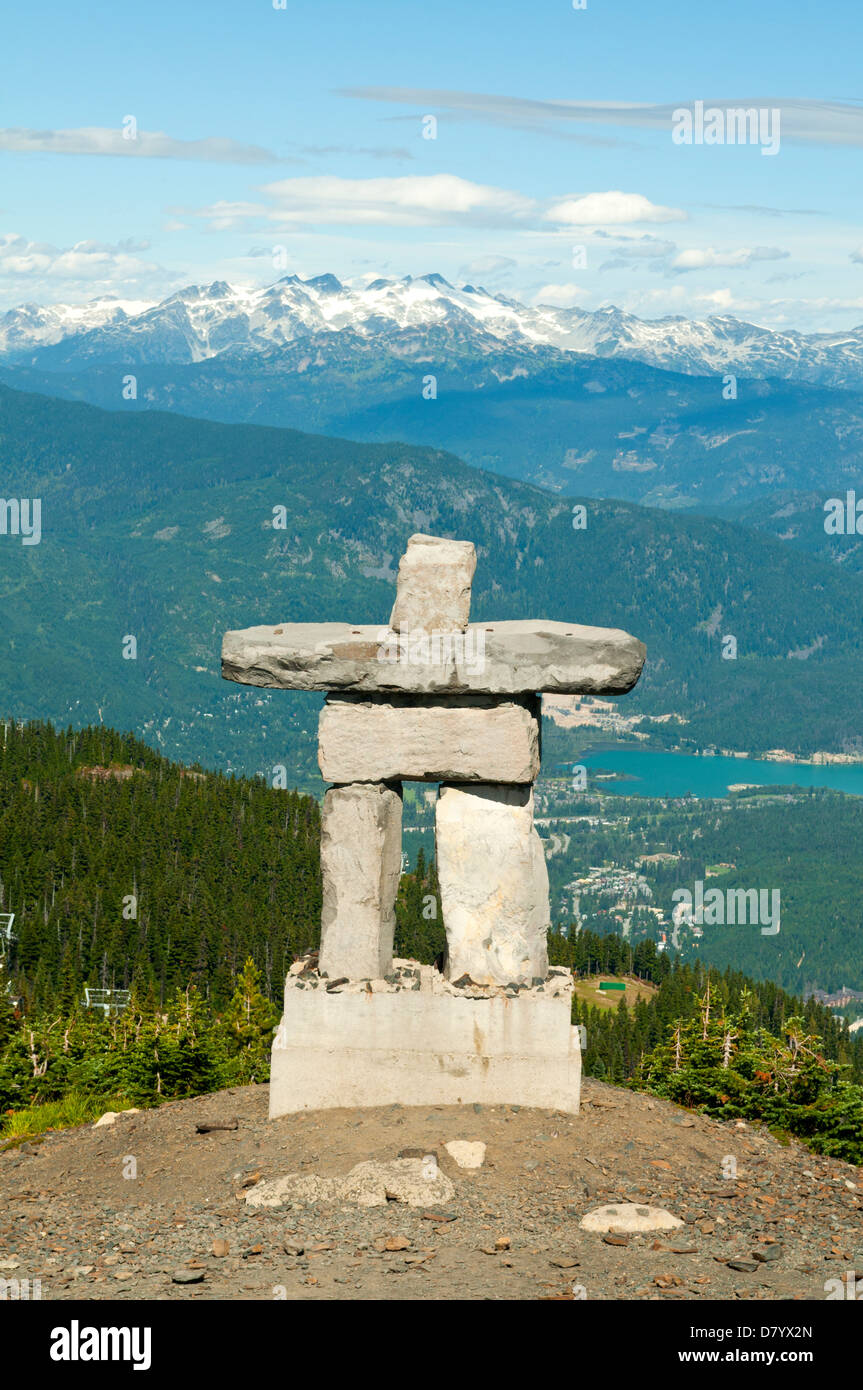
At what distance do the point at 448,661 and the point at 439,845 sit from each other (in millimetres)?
3506

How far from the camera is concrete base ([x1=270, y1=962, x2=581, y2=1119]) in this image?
26203 millimetres

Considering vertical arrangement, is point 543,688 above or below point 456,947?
above

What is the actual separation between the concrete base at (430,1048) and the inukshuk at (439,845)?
0.02 m

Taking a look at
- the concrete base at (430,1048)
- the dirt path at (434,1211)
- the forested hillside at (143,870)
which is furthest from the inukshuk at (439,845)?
the forested hillside at (143,870)

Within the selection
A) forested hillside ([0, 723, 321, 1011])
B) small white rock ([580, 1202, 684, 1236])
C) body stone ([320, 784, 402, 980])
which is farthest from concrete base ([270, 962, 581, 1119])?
forested hillside ([0, 723, 321, 1011])

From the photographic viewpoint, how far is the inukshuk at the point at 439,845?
26.2 m

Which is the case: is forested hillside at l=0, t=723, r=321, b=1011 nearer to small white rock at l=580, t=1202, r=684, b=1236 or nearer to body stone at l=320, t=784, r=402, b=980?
body stone at l=320, t=784, r=402, b=980

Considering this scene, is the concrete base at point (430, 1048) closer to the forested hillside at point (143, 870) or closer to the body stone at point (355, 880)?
the body stone at point (355, 880)

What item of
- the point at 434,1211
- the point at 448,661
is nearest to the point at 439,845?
the point at 448,661

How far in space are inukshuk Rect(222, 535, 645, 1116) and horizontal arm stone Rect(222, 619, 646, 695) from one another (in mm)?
29

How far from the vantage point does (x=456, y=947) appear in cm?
2708
